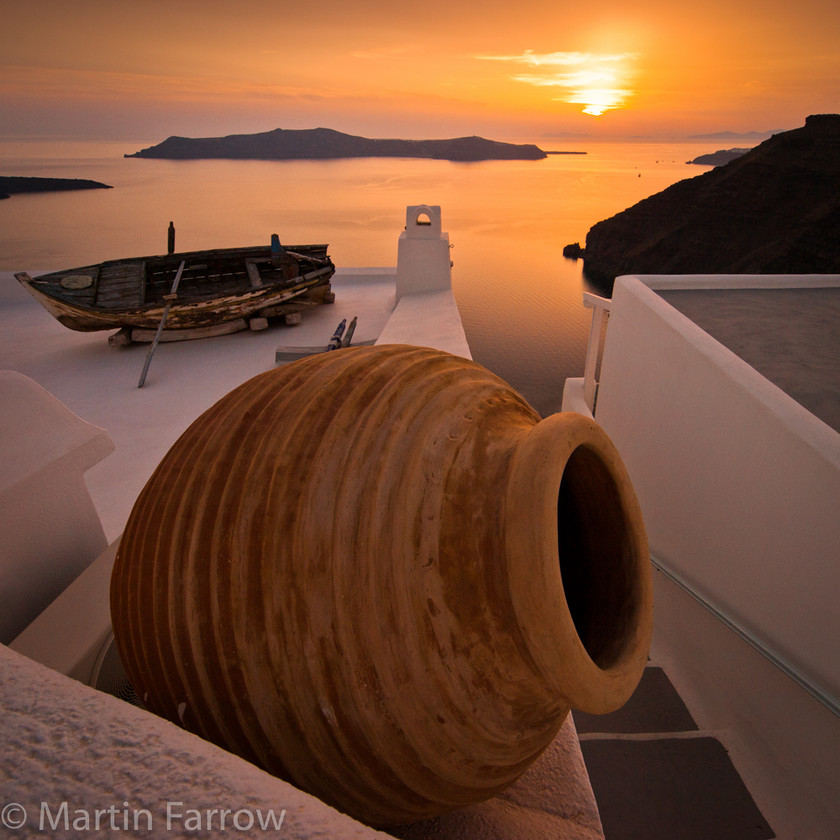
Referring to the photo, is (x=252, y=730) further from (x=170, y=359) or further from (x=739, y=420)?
(x=170, y=359)

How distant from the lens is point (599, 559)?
1251 millimetres

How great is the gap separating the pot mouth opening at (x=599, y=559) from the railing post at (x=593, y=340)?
4.36 m

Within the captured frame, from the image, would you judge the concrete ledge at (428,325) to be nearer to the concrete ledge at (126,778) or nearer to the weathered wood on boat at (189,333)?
the weathered wood on boat at (189,333)

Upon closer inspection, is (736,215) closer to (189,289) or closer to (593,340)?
(593,340)

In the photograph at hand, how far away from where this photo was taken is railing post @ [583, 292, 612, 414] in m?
5.54

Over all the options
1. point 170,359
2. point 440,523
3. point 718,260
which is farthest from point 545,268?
point 440,523

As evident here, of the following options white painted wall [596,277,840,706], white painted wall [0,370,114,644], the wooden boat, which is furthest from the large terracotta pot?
the wooden boat

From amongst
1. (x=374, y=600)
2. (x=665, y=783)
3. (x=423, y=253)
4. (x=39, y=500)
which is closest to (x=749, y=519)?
(x=665, y=783)

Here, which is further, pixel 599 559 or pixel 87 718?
pixel 599 559

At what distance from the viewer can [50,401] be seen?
188 centimetres

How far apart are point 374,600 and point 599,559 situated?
1.97 ft

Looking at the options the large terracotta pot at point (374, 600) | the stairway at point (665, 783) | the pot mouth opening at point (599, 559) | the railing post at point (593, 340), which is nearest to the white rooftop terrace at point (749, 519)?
the stairway at point (665, 783)

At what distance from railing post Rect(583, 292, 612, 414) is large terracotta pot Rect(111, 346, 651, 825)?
4.64 meters

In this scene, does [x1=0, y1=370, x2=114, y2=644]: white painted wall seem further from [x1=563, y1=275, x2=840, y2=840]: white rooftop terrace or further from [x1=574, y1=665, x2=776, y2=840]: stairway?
[x1=563, y1=275, x2=840, y2=840]: white rooftop terrace
